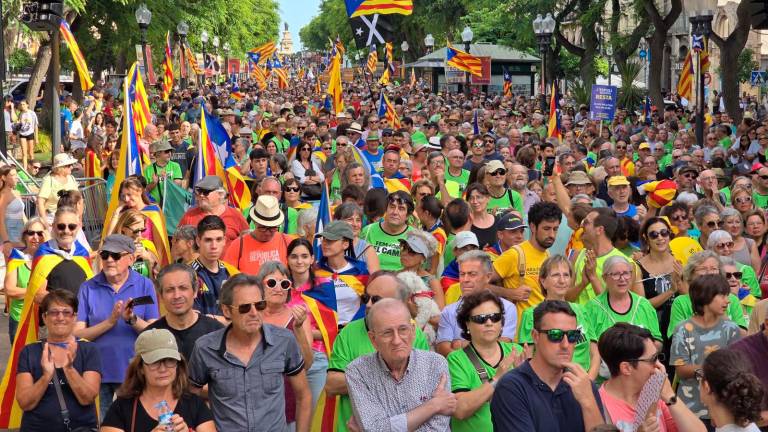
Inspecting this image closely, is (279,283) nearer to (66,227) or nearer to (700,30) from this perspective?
(66,227)

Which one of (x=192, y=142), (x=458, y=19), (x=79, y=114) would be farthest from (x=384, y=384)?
(x=458, y=19)

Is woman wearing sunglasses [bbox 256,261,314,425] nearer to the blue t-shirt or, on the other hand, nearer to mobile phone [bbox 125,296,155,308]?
mobile phone [bbox 125,296,155,308]

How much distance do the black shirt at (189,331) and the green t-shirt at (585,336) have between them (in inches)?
66.1

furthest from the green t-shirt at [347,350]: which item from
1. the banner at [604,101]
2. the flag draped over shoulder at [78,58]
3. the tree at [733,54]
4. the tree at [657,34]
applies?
the tree at [657,34]

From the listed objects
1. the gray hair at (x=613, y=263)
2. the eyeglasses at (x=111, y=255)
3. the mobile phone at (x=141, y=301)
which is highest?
the eyeglasses at (x=111, y=255)

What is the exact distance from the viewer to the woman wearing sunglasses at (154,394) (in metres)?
5.90

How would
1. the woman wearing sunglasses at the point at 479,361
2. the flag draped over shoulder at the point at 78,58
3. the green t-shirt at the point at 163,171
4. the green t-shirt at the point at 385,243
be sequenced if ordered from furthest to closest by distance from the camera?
the flag draped over shoulder at the point at 78,58 < the green t-shirt at the point at 163,171 < the green t-shirt at the point at 385,243 < the woman wearing sunglasses at the point at 479,361

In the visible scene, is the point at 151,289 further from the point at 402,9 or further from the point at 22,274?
the point at 402,9

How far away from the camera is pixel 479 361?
6227mm

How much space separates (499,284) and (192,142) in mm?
11117

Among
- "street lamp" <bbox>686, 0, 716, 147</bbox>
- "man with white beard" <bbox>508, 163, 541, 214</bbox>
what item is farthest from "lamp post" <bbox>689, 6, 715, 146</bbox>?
"man with white beard" <bbox>508, 163, 541, 214</bbox>

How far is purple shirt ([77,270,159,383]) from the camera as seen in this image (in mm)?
7422

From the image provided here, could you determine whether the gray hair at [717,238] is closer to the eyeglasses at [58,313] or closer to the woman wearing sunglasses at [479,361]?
the woman wearing sunglasses at [479,361]

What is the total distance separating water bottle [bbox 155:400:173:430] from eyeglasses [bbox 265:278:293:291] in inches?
54.1
